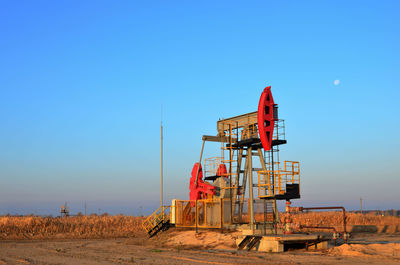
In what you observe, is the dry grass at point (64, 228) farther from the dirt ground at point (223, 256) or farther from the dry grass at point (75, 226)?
the dirt ground at point (223, 256)

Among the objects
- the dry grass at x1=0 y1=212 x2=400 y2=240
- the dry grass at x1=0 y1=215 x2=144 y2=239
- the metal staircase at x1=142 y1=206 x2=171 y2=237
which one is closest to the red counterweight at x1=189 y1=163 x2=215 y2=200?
the metal staircase at x1=142 y1=206 x2=171 y2=237

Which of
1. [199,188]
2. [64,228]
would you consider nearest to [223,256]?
[199,188]

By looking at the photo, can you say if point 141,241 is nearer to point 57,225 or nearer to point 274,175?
A: point 274,175

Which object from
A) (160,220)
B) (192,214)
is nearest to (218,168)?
(192,214)

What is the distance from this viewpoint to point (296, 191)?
2233 cm

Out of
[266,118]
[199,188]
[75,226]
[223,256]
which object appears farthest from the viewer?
[75,226]

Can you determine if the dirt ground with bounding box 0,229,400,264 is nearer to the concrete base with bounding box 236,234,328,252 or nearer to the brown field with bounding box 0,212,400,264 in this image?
the brown field with bounding box 0,212,400,264

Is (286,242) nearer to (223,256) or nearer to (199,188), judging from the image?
(223,256)

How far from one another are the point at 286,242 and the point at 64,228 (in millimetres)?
23021

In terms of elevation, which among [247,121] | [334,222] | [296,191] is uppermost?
[247,121]

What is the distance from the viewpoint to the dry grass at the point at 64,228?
35.4 m

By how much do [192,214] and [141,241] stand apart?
11.4 ft

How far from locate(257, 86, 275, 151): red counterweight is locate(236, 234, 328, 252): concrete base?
460cm

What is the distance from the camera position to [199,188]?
1076 inches
